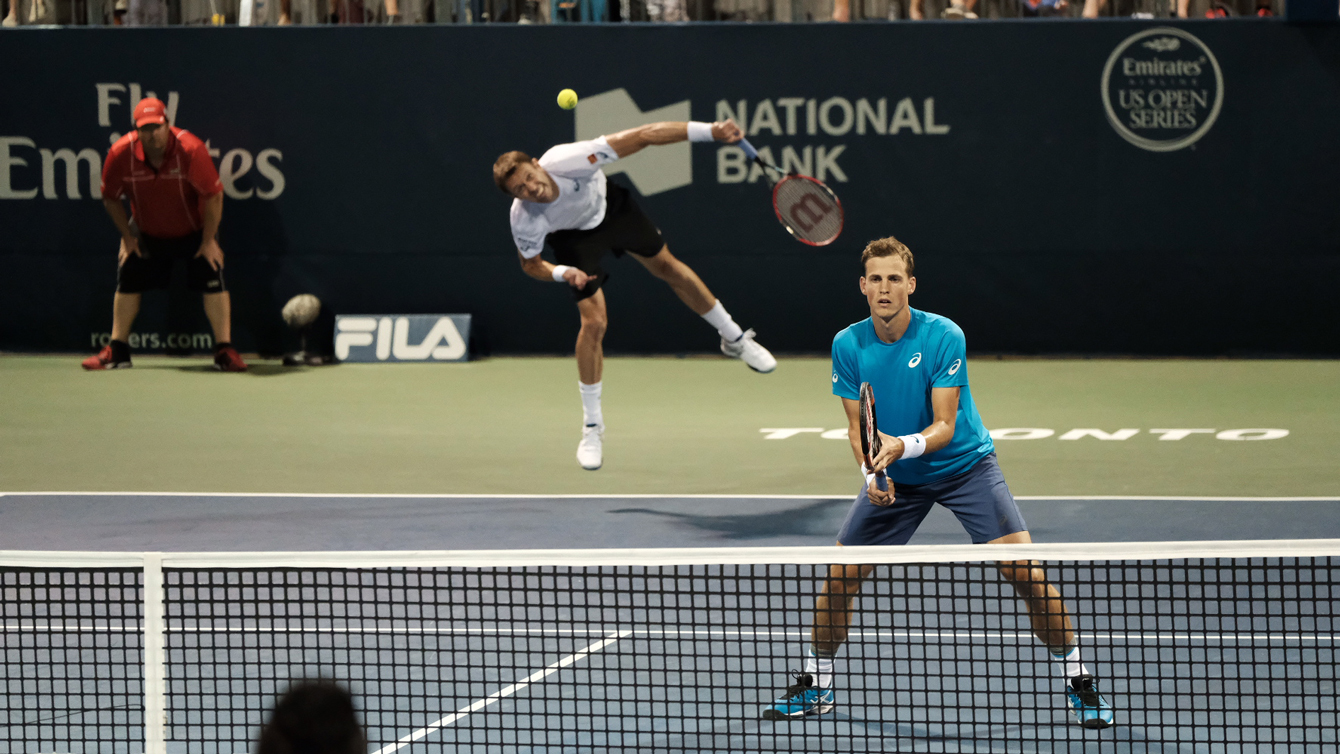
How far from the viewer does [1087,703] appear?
194 inches

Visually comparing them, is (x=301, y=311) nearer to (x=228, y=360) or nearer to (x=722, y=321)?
(x=228, y=360)

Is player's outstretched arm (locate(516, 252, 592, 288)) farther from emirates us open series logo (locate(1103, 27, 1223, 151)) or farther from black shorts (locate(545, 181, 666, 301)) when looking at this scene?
emirates us open series logo (locate(1103, 27, 1223, 151))

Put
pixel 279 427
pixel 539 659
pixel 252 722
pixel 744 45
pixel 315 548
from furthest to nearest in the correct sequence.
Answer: pixel 744 45
pixel 279 427
pixel 315 548
pixel 539 659
pixel 252 722

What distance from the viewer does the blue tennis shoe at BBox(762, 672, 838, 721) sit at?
16.5 ft

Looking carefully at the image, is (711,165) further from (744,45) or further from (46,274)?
(46,274)

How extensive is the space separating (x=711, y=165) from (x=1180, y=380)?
176 inches

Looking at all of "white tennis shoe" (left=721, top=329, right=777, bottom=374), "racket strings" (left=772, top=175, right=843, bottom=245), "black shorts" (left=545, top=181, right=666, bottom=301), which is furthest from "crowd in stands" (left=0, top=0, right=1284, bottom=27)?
"racket strings" (left=772, top=175, right=843, bottom=245)

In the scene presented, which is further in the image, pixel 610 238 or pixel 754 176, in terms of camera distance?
pixel 754 176

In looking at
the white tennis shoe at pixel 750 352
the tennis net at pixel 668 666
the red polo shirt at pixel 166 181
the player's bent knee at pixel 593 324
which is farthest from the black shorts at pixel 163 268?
the tennis net at pixel 668 666

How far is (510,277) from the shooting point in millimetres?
14844

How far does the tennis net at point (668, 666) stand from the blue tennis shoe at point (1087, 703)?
58 mm

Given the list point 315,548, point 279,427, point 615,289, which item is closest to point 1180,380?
point 615,289

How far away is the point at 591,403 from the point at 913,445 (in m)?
4.38

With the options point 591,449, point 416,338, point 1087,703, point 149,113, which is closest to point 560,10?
point 416,338
